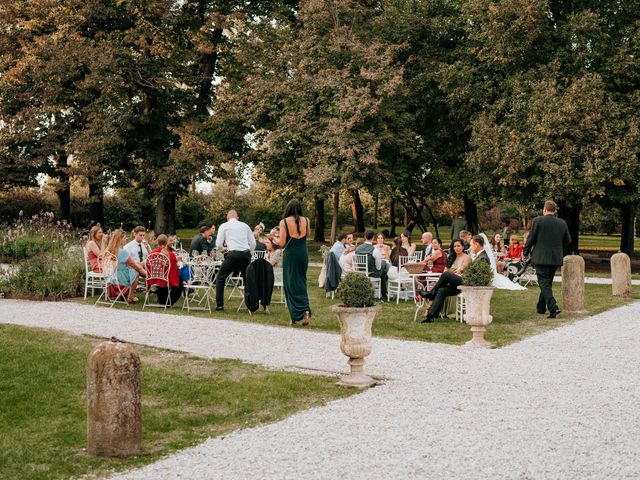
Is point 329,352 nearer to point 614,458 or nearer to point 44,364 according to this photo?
point 44,364

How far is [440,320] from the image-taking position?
1369 centimetres

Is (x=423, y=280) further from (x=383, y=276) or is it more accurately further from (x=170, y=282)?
(x=170, y=282)

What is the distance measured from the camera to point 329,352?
10.2 metres

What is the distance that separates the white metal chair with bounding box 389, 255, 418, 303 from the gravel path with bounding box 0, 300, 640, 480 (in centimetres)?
499

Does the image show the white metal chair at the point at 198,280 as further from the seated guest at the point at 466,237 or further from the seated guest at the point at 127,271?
the seated guest at the point at 466,237

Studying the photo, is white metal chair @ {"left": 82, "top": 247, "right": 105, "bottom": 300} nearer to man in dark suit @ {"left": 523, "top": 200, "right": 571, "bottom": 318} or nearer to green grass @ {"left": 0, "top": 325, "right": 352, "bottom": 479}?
green grass @ {"left": 0, "top": 325, "right": 352, "bottom": 479}

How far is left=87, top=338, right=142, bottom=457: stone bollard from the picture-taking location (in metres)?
5.79

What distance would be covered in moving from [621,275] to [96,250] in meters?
11.4

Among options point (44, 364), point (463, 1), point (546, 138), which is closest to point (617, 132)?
point (546, 138)

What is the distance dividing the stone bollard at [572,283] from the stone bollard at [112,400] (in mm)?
10875

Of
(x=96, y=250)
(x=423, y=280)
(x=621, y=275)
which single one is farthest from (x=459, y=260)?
(x=96, y=250)

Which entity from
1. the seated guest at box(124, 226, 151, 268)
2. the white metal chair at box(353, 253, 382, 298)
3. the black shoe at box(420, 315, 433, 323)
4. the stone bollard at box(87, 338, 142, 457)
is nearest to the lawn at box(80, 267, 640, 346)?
the black shoe at box(420, 315, 433, 323)

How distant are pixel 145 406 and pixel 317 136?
78.5 feet

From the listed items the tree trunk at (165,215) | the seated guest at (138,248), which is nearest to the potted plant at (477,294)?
the seated guest at (138,248)
